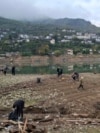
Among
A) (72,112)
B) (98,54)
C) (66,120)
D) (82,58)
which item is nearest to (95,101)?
(72,112)

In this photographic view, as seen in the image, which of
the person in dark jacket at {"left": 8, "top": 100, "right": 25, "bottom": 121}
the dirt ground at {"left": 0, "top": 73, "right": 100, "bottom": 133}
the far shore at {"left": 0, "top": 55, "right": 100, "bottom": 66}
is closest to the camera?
the person in dark jacket at {"left": 8, "top": 100, "right": 25, "bottom": 121}

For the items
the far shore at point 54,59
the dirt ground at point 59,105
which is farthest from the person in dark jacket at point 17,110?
the far shore at point 54,59

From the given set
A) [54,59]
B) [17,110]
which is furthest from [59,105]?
[54,59]

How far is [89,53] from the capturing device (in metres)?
156

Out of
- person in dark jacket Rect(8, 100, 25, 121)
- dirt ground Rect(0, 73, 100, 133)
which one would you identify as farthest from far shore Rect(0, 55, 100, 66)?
person in dark jacket Rect(8, 100, 25, 121)

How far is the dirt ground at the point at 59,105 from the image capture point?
827 inches

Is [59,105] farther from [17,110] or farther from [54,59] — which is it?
[54,59]

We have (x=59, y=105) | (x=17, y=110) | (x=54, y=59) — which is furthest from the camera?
(x=54, y=59)

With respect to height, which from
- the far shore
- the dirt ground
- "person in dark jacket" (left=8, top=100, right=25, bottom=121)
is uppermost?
"person in dark jacket" (left=8, top=100, right=25, bottom=121)

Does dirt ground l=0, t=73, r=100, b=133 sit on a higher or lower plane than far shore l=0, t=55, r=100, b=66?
higher

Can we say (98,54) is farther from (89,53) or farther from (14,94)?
(14,94)

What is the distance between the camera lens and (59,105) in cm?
2798

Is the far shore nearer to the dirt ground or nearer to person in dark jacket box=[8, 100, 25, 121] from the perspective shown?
the dirt ground

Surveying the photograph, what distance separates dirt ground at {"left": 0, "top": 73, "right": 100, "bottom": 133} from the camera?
21000mm
